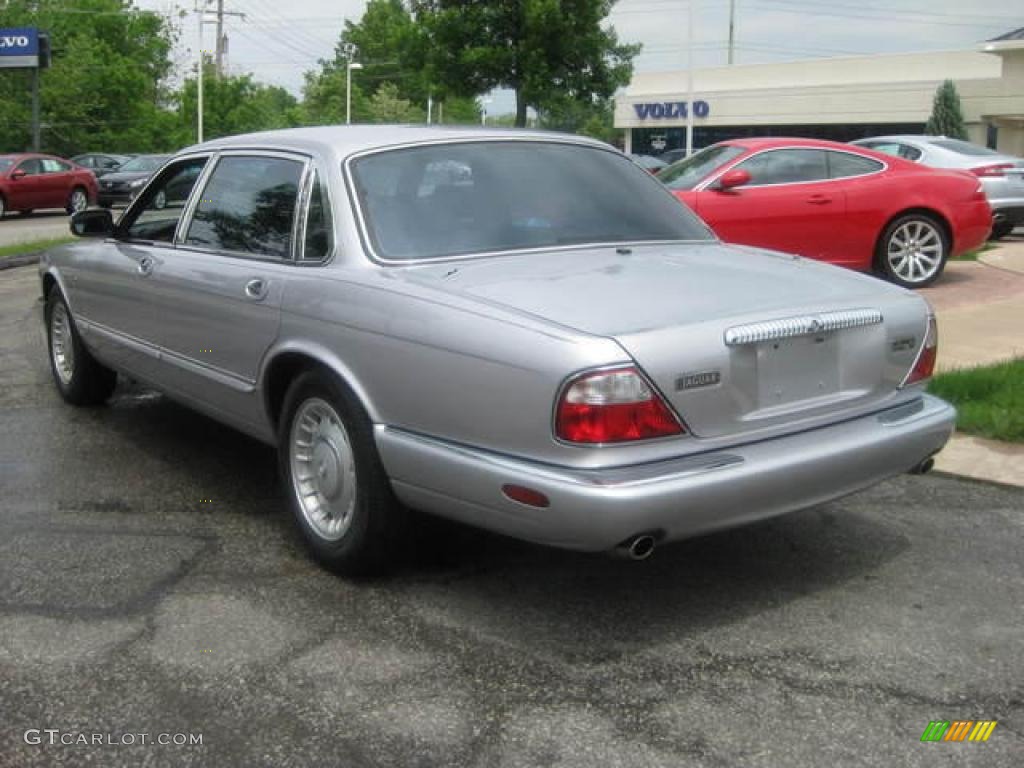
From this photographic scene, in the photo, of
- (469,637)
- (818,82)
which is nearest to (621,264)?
(469,637)

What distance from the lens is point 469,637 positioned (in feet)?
11.9

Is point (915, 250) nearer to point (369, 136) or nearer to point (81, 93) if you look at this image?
point (369, 136)

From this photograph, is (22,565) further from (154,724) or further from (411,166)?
(411,166)

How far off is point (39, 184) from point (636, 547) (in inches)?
997

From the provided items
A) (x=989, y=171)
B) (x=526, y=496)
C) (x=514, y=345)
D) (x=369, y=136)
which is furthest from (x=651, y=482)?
(x=989, y=171)

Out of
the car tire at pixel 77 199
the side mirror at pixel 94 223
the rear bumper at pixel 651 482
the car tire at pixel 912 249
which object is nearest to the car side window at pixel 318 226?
the rear bumper at pixel 651 482

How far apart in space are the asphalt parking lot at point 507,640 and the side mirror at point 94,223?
1619mm

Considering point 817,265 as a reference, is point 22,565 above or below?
below

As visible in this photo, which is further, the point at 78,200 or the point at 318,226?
the point at 78,200

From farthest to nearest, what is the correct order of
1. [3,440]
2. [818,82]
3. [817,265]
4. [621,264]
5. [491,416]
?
[818,82]
[3,440]
[817,265]
[621,264]
[491,416]

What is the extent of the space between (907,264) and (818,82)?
34818mm

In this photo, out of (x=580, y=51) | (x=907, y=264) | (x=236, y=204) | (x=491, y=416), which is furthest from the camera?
(x=580, y=51)

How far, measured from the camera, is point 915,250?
1043 cm

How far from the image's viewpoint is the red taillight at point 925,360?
162 inches
